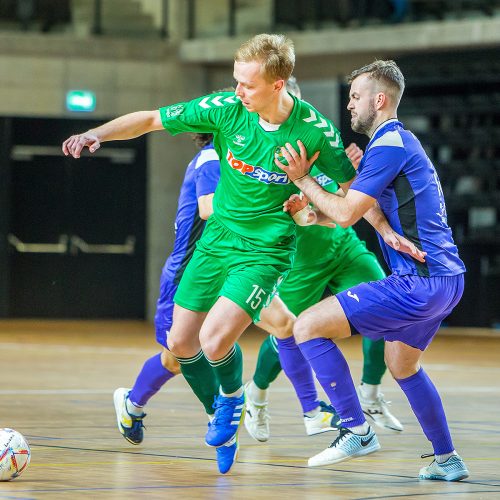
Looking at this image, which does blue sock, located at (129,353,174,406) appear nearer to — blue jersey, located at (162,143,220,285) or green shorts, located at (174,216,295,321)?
blue jersey, located at (162,143,220,285)

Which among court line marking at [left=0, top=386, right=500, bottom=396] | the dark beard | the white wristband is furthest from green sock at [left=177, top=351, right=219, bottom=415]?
court line marking at [left=0, top=386, right=500, bottom=396]

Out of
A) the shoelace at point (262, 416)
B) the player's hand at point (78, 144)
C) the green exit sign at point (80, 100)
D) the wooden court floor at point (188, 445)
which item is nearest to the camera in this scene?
the wooden court floor at point (188, 445)

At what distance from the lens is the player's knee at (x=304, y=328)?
16.8ft

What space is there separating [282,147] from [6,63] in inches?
461

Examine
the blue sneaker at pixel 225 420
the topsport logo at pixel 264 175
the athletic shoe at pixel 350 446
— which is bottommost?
the athletic shoe at pixel 350 446

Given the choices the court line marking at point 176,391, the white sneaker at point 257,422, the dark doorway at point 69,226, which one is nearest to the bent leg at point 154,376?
the white sneaker at point 257,422

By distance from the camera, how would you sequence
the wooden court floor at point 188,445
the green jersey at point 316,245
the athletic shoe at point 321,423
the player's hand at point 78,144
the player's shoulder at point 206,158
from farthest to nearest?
the green jersey at point 316,245
the athletic shoe at point 321,423
the player's shoulder at point 206,158
the player's hand at point 78,144
the wooden court floor at point 188,445

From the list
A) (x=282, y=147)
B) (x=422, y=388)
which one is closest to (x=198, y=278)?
(x=282, y=147)

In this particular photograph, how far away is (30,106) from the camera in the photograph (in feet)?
53.9

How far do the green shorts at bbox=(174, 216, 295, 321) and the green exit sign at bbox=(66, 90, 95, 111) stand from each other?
11.5m

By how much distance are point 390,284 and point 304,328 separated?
1.34ft

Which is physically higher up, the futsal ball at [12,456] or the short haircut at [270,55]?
the short haircut at [270,55]

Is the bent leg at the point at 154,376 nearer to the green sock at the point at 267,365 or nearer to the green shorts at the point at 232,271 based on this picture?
the green sock at the point at 267,365

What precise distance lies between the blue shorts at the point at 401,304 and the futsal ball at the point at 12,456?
1.40 metres
